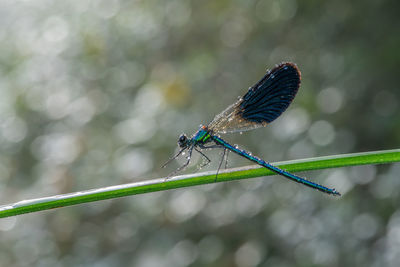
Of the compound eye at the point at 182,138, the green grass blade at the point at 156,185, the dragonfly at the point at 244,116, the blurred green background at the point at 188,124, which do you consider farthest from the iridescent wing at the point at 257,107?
the green grass blade at the point at 156,185

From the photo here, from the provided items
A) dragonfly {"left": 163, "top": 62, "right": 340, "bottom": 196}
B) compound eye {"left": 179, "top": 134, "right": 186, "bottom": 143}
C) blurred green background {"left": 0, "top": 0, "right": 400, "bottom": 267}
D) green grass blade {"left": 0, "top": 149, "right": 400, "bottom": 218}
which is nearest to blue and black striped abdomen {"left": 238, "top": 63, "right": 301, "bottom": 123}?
dragonfly {"left": 163, "top": 62, "right": 340, "bottom": 196}

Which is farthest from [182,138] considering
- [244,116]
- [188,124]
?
[188,124]

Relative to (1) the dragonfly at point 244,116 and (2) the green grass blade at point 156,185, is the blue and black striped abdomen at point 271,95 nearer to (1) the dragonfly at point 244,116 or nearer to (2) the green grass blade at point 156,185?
(1) the dragonfly at point 244,116

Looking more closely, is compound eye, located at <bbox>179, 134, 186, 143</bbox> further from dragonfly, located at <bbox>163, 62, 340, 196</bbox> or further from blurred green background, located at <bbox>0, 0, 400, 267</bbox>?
blurred green background, located at <bbox>0, 0, 400, 267</bbox>

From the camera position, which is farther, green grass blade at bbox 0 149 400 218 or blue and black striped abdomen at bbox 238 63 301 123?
blue and black striped abdomen at bbox 238 63 301 123

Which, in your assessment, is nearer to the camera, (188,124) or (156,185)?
(156,185)

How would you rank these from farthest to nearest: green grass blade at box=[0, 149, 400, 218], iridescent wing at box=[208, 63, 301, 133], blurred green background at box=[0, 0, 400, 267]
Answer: blurred green background at box=[0, 0, 400, 267], iridescent wing at box=[208, 63, 301, 133], green grass blade at box=[0, 149, 400, 218]

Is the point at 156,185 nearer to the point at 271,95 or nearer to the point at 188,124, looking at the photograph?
the point at 271,95
